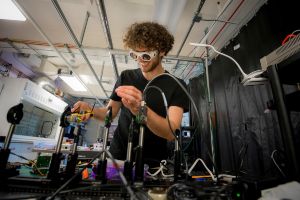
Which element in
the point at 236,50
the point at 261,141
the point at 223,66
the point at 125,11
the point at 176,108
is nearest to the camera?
the point at 176,108

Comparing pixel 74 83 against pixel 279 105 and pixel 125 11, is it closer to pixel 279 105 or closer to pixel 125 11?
pixel 125 11

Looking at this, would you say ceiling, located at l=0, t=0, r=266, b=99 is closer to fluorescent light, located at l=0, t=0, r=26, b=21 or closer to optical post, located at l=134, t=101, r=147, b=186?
fluorescent light, located at l=0, t=0, r=26, b=21

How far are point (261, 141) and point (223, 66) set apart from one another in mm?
1453

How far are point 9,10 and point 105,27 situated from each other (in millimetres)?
1461

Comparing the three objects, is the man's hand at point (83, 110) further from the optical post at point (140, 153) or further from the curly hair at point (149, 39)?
the curly hair at point (149, 39)

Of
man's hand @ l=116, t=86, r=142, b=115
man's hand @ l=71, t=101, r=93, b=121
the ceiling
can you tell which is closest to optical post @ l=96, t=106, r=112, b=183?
man's hand @ l=116, t=86, r=142, b=115

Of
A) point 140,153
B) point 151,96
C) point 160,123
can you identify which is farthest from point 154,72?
point 140,153

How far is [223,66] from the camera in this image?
2883 millimetres

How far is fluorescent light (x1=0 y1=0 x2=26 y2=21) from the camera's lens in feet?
7.49

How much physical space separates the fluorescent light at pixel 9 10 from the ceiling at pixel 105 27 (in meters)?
0.15

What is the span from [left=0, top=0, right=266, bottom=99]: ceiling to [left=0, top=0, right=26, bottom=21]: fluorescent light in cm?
15

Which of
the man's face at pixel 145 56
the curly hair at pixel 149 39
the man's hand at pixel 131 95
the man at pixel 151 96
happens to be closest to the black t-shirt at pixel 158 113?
the man at pixel 151 96

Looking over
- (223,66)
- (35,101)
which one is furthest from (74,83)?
(223,66)

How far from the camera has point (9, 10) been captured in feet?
7.95
